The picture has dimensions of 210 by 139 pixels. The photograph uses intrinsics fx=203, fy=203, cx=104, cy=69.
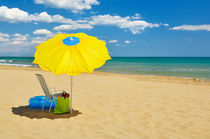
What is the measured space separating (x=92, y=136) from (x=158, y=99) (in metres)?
4.55

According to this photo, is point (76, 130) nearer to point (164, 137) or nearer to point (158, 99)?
point (164, 137)

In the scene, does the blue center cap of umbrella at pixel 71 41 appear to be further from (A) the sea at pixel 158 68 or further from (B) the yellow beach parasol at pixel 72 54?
(A) the sea at pixel 158 68

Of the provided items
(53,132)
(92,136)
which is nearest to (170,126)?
(92,136)

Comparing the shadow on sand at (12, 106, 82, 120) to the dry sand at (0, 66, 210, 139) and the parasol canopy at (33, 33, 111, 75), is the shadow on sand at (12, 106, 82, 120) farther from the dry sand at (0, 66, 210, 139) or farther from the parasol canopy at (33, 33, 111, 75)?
the parasol canopy at (33, 33, 111, 75)

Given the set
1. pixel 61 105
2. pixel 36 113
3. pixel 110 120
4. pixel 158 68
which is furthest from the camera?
pixel 158 68

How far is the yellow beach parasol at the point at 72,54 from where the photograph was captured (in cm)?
472

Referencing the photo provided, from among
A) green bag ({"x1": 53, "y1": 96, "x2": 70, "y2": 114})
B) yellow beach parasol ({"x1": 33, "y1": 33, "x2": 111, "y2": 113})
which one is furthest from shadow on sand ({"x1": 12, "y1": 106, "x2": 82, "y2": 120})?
yellow beach parasol ({"x1": 33, "y1": 33, "x2": 111, "y2": 113})

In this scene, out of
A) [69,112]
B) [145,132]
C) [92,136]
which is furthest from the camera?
[69,112]

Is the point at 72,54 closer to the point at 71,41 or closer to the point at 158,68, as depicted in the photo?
the point at 71,41

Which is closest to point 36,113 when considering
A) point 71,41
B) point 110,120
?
point 110,120

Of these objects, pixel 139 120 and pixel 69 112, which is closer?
pixel 139 120

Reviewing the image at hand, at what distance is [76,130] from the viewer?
178 inches

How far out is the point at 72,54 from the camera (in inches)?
193

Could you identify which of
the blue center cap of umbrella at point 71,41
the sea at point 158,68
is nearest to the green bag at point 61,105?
the blue center cap of umbrella at point 71,41
